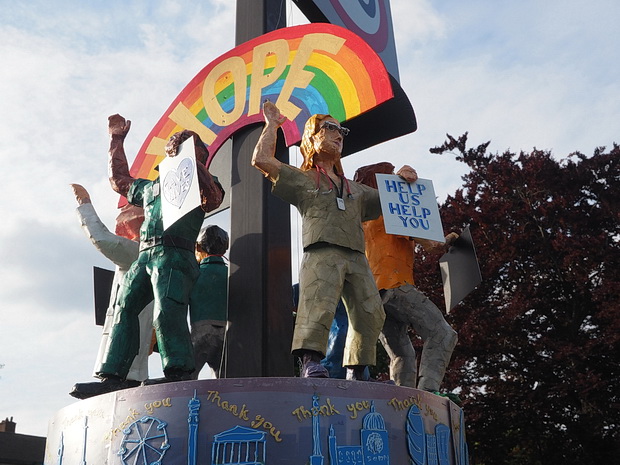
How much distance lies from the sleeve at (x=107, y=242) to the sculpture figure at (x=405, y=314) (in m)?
2.13

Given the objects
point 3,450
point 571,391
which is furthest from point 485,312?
point 3,450

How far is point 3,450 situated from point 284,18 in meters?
16.1

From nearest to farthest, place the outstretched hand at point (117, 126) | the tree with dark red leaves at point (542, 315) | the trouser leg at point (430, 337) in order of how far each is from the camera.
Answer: the trouser leg at point (430, 337), the outstretched hand at point (117, 126), the tree with dark red leaves at point (542, 315)

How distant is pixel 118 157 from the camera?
6266 millimetres

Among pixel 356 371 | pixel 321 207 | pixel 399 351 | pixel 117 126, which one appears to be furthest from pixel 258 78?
pixel 356 371

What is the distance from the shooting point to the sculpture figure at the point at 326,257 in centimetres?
488

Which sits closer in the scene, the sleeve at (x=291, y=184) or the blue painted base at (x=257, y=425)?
the blue painted base at (x=257, y=425)

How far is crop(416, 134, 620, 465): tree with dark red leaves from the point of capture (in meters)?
10.5

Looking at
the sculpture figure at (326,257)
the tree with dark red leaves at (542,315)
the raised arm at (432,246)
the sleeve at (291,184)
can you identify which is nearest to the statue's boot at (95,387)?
the sculpture figure at (326,257)

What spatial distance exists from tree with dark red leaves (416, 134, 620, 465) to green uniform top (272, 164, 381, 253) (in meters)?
6.28

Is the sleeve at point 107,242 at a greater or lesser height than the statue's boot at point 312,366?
greater

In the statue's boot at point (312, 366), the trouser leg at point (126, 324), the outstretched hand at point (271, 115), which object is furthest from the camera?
the outstretched hand at point (271, 115)

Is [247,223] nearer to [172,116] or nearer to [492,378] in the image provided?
[172,116]

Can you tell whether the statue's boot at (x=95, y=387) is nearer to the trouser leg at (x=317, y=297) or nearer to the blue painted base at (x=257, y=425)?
the blue painted base at (x=257, y=425)
